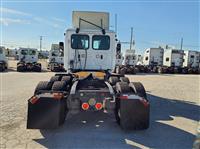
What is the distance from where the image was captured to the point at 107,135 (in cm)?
632

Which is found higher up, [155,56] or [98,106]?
[155,56]

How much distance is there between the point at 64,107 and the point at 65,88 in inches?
31.6

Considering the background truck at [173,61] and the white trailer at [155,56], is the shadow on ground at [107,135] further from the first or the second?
the white trailer at [155,56]

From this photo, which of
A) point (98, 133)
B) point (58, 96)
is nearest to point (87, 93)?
point (58, 96)

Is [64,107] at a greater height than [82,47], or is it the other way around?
[82,47]

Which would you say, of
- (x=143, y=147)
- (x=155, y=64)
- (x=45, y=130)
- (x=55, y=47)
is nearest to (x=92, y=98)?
(x=45, y=130)

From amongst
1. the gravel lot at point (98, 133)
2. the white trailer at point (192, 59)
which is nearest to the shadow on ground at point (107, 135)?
the gravel lot at point (98, 133)

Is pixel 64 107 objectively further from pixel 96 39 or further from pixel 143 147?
pixel 96 39

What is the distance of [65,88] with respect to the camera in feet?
24.1

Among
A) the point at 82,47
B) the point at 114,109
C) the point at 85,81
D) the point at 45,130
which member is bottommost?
the point at 45,130

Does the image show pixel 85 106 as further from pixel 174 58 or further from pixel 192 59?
pixel 192 59

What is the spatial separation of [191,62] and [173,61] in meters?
3.15

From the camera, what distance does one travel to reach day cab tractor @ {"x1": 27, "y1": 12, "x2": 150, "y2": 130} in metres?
6.31

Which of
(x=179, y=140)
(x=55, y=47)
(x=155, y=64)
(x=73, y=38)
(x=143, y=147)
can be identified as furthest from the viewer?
(x=155, y=64)
